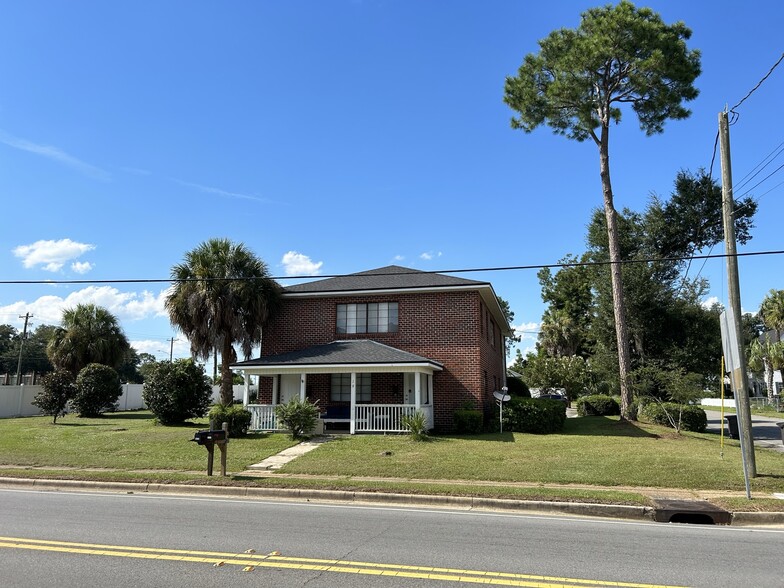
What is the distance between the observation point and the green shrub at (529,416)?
20.1 metres

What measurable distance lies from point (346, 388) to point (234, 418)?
4.98m

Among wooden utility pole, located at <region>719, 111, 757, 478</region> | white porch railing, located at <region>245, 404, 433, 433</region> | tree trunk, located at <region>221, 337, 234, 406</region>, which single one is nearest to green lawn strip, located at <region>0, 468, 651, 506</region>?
wooden utility pole, located at <region>719, 111, 757, 478</region>

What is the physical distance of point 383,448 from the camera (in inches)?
628

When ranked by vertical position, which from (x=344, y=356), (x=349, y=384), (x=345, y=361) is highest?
(x=344, y=356)

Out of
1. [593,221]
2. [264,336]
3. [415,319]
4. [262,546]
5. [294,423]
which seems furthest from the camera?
[593,221]

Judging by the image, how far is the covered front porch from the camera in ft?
63.6

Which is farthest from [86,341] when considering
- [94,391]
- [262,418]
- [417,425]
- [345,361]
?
[417,425]

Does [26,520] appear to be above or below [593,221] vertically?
below

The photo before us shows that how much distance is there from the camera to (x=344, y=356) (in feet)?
65.9

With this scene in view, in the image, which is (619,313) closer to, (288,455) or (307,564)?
(288,455)

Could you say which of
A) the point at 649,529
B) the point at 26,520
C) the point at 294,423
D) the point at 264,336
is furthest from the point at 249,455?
the point at 649,529

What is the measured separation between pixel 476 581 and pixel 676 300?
29.6 m

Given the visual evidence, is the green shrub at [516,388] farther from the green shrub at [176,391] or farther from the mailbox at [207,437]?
the mailbox at [207,437]

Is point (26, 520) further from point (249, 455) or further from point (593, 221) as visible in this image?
point (593, 221)
